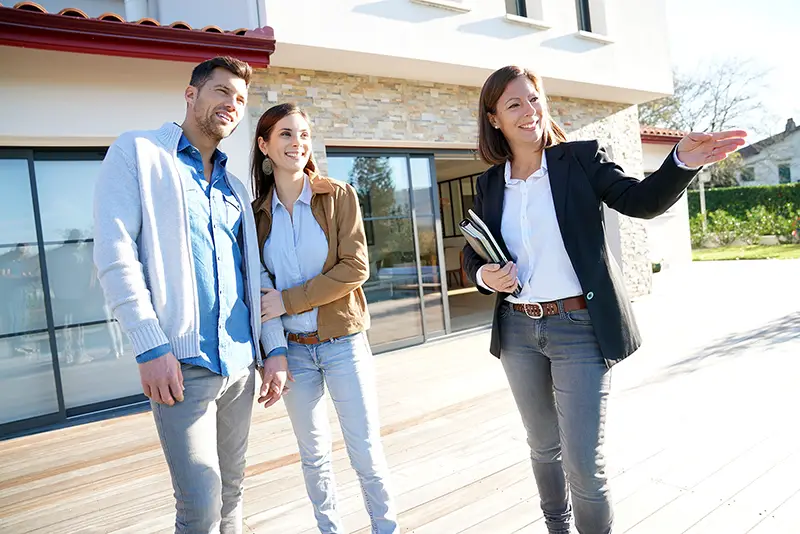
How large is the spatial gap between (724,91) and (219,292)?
31682 mm

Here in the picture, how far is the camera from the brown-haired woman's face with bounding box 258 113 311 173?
2.03 m

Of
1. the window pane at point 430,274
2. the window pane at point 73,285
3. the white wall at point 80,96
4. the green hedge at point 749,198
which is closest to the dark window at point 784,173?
the green hedge at point 749,198

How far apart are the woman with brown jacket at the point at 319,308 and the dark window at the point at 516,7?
21.5 feet

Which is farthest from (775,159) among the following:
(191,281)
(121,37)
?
(191,281)

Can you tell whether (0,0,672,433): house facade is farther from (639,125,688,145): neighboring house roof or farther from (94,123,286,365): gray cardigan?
(94,123,286,365): gray cardigan

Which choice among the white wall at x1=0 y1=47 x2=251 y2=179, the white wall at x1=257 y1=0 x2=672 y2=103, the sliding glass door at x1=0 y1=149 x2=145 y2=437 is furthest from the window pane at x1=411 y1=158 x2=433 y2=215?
the sliding glass door at x1=0 y1=149 x2=145 y2=437

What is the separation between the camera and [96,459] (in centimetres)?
381

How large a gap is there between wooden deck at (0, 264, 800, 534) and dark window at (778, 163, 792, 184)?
31513 mm

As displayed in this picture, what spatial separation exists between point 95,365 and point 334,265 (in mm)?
3960

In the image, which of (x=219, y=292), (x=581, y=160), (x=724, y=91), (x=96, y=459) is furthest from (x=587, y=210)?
(x=724, y=91)

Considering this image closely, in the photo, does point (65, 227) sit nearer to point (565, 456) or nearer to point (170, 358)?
point (170, 358)

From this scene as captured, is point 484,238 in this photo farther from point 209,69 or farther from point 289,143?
point 209,69

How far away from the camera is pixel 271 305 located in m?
1.95

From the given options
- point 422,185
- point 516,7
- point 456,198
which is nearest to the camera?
point 422,185
